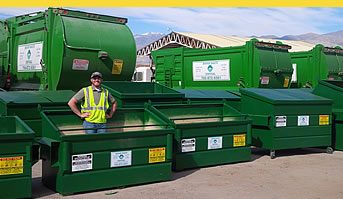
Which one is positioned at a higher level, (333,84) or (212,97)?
(333,84)

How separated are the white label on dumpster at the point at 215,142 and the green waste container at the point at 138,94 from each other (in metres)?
1.15

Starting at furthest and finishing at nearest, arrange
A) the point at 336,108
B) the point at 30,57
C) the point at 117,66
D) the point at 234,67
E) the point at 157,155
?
the point at 234,67, the point at 30,57, the point at 117,66, the point at 336,108, the point at 157,155

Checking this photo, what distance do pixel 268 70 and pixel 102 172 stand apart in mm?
7125

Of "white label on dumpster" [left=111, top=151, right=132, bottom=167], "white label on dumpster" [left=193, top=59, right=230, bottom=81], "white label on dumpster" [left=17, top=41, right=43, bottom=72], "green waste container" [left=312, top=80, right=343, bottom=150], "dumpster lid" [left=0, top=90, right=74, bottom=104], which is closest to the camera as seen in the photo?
"white label on dumpster" [left=111, top=151, right=132, bottom=167]

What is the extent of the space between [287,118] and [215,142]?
1778mm

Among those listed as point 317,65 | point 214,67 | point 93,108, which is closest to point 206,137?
point 93,108

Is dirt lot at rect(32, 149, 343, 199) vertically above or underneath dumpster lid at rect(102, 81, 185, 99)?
underneath

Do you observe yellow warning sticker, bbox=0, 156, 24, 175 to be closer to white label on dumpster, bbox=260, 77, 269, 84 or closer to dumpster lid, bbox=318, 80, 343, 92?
dumpster lid, bbox=318, 80, 343, 92

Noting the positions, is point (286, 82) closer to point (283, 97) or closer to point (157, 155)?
point (283, 97)

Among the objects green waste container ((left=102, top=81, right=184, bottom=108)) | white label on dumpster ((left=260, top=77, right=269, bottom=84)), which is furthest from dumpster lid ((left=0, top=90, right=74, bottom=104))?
white label on dumpster ((left=260, top=77, right=269, bottom=84))

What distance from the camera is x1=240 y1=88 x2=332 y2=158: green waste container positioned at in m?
7.27

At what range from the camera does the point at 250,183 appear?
541 cm

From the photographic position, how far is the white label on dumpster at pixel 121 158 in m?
4.98

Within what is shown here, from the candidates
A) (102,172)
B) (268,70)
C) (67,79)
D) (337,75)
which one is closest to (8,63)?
(67,79)
